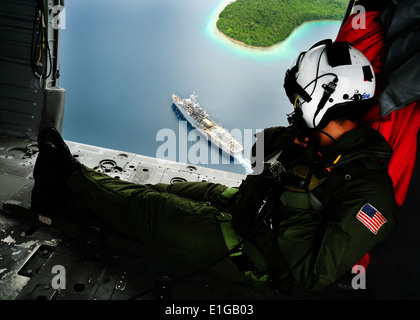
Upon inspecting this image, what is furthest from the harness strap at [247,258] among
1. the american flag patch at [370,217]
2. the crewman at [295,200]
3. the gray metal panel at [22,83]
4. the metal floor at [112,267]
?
the gray metal panel at [22,83]

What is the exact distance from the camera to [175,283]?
1716mm

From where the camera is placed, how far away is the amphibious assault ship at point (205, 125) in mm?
4340

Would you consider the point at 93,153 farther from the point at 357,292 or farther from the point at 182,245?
the point at 357,292

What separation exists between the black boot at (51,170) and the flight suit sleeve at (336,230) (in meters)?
1.38

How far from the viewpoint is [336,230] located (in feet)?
4.43

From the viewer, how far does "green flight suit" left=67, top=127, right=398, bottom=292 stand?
1.38 metres

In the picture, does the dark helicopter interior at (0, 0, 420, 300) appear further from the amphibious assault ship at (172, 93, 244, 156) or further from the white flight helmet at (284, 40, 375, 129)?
the amphibious assault ship at (172, 93, 244, 156)

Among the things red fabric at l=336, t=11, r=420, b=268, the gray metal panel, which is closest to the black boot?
the gray metal panel

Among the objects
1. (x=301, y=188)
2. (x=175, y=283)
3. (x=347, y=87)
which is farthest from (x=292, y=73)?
(x=175, y=283)

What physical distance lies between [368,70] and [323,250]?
934 mm

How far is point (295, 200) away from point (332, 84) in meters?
0.61

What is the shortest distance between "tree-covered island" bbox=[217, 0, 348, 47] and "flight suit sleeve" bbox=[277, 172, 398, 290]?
2.57m

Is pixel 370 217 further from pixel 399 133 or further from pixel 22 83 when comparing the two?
pixel 22 83

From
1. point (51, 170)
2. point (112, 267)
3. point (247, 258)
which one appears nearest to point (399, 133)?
point (247, 258)
